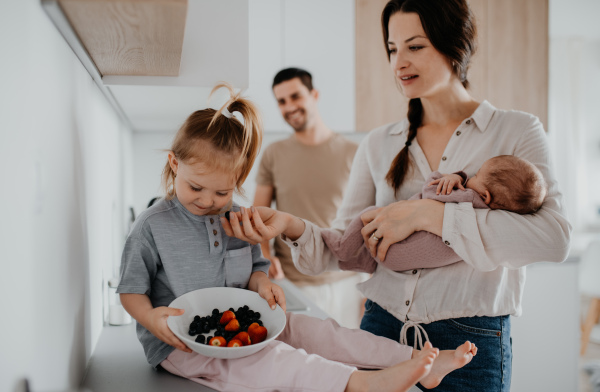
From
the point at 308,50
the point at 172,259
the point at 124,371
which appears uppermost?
the point at 308,50

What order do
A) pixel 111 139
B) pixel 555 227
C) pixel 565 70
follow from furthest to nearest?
pixel 565 70 → pixel 111 139 → pixel 555 227

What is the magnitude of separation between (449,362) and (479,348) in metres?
0.14

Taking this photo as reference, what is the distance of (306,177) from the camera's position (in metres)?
2.24

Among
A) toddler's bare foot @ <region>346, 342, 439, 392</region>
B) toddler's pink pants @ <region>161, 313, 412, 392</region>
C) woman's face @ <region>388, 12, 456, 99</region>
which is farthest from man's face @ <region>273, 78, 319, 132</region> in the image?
toddler's bare foot @ <region>346, 342, 439, 392</region>

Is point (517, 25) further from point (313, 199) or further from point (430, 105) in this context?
point (430, 105)

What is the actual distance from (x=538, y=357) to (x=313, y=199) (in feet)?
3.92

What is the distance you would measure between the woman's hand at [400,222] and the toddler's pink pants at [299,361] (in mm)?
203

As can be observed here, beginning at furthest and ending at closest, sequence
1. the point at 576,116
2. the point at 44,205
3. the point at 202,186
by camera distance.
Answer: the point at 576,116, the point at 202,186, the point at 44,205

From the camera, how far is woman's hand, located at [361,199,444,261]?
1030 mm

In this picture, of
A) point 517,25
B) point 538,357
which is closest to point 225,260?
point 538,357

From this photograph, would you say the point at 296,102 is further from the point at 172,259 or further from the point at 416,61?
the point at 172,259

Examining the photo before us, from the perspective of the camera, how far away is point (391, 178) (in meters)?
1.18

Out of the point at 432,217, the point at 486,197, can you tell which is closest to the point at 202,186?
the point at 432,217

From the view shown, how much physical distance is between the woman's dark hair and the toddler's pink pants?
392 millimetres
